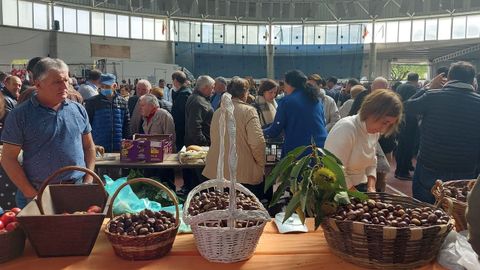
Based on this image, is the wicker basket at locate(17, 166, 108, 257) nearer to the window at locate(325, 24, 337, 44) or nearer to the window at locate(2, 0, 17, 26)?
the window at locate(2, 0, 17, 26)

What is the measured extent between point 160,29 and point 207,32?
9.48ft

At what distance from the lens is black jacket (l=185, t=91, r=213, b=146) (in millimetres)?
4398

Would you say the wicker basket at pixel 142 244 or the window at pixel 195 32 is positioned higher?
the window at pixel 195 32

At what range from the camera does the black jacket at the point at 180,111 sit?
198 inches

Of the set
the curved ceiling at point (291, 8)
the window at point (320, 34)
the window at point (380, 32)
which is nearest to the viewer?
the curved ceiling at point (291, 8)

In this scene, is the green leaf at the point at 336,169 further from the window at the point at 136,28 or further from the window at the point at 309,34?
the window at the point at 309,34

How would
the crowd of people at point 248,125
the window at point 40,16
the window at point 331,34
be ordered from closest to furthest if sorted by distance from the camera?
the crowd of people at point 248,125, the window at point 40,16, the window at point 331,34

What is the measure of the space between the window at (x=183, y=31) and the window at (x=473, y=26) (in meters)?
14.6

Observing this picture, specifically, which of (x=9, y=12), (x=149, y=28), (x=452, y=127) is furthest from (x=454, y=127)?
(x=149, y=28)

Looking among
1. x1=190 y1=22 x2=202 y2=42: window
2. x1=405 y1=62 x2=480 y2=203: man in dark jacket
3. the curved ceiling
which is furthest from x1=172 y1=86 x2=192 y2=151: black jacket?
x1=190 y1=22 x2=202 y2=42: window

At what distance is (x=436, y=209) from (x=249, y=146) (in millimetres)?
1844

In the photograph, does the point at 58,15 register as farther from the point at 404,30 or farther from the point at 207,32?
the point at 404,30

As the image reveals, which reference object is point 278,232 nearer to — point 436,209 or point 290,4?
point 436,209

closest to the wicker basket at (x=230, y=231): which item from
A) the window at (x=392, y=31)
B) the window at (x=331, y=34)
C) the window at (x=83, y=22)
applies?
the window at (x=83, y=22)
